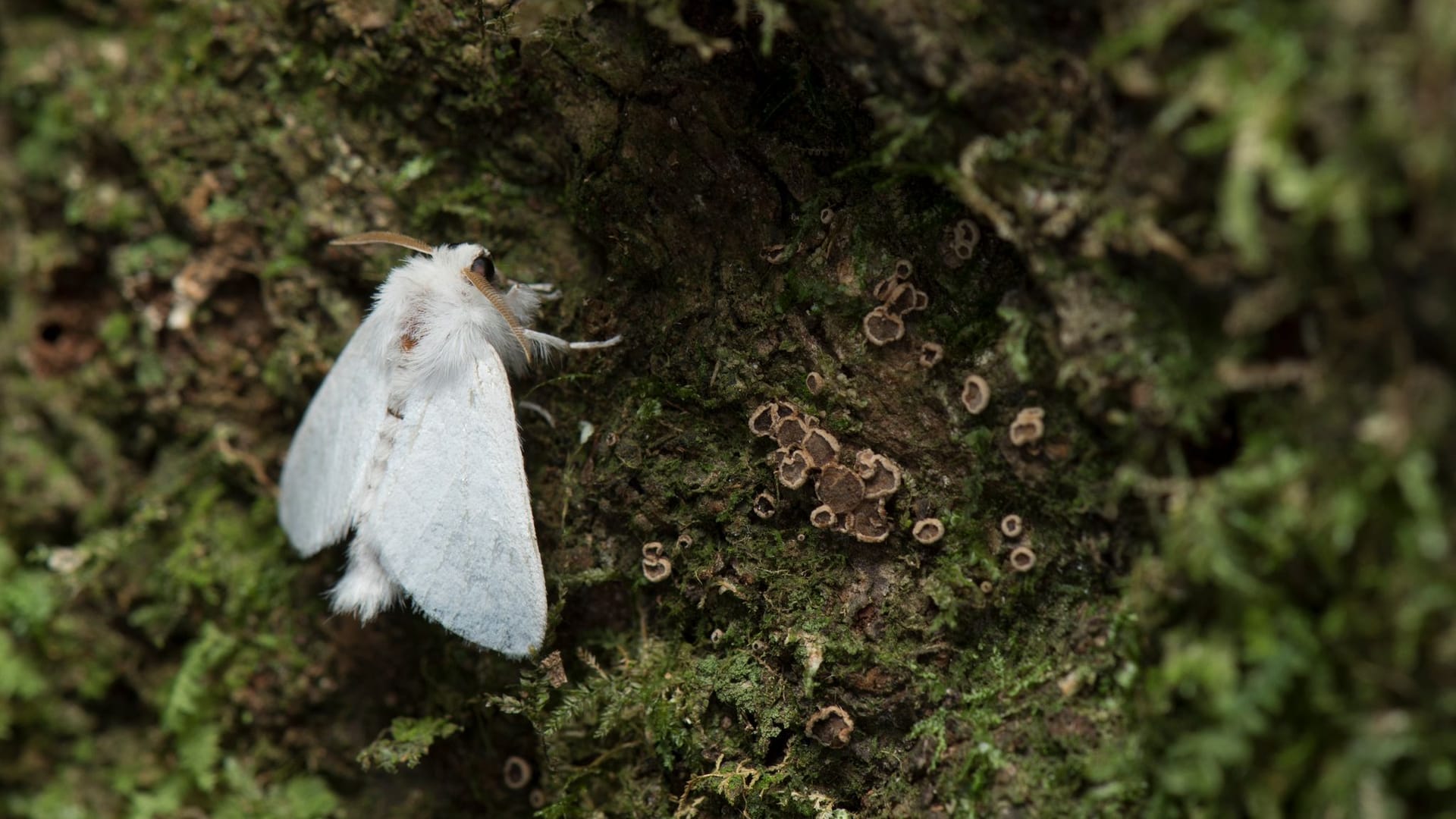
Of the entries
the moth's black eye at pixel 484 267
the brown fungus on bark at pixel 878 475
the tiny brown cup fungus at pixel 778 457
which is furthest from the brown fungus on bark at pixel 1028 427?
the moth's black eye at pixel 484 267

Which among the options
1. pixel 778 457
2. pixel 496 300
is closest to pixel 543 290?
pixel 496 300

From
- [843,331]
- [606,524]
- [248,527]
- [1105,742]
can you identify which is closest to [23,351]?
[248,527]

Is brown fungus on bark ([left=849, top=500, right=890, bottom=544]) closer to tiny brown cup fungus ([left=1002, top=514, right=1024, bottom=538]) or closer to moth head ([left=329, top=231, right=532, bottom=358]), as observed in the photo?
tiny brown cup fungus ([left=1002, top=514, right=1024, bottom=538])

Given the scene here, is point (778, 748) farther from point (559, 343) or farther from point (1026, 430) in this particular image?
point (559, 343)

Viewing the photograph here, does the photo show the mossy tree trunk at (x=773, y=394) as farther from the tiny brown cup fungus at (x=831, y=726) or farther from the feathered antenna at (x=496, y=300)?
the feathered antenna at (x=496, y=300)

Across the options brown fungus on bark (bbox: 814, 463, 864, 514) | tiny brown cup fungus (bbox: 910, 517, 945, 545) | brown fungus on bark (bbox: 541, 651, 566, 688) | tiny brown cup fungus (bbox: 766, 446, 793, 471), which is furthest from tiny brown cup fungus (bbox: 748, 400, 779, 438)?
brown fungus on bark (bbox: 541, 651, 566, 688)

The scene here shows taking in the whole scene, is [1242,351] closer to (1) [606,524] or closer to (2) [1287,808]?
(2) [1287,808]
